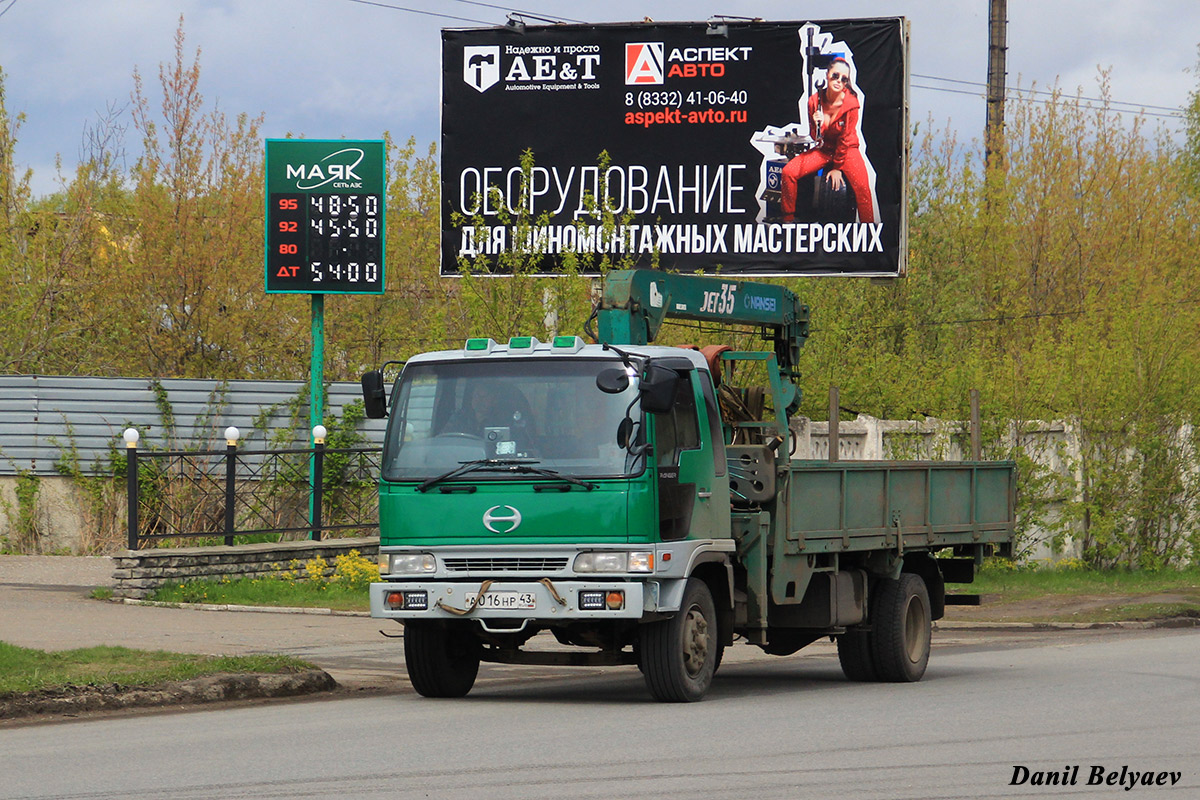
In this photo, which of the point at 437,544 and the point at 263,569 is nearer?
the point at 437,544

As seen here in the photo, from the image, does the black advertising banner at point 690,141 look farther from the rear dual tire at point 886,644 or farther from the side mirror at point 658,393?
the side mirror at point 658,393

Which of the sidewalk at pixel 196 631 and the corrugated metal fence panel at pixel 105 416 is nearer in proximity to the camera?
the sidewalk at pixel 196 631

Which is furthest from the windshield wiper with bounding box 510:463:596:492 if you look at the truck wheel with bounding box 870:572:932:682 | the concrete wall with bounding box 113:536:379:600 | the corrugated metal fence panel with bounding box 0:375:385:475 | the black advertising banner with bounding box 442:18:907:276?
the corrugated metal fence panel with bounding box 0:375:385:475

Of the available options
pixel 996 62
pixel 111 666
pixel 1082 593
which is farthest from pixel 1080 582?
pixel 996 62

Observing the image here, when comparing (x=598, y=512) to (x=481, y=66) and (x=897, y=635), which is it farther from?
(x=481, y=66)

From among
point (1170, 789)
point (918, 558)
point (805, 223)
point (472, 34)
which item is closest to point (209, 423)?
point (472, 34)

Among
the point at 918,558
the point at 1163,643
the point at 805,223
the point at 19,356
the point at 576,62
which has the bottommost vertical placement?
the point at 1163,643

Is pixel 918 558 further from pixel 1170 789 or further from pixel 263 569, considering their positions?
pixel 263 569

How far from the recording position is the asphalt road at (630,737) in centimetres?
835

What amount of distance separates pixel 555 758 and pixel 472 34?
20.2m

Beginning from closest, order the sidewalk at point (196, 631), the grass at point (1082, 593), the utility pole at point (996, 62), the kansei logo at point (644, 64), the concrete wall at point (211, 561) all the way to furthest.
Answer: the sidewalk at point (196, 631)
the concrete wall at point (211, 561)
the grass at point (1082, 593)
the kansei logo at point (644, 64)
the utility pole at point (996, 62)

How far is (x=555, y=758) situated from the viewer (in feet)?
30.0

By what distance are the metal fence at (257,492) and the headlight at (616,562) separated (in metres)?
13.2

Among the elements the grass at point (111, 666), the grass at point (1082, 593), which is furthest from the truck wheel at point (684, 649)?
the grass at point (1082, 593)
